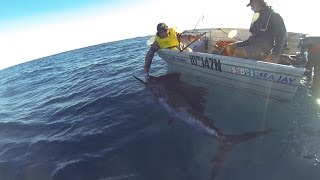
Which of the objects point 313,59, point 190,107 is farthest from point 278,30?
point 190,107

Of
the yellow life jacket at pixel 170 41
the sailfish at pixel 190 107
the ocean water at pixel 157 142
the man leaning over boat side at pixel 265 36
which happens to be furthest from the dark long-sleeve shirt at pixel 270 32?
the yellow life jacket at pixel 170 41

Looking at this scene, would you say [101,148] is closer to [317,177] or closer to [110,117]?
[110,117]

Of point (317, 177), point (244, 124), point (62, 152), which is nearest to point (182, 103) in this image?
point (244, 124)

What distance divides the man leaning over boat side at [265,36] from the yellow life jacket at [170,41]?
133 inches

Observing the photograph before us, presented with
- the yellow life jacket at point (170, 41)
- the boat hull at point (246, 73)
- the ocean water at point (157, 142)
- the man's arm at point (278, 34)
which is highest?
the man's arm at point (278, 34)

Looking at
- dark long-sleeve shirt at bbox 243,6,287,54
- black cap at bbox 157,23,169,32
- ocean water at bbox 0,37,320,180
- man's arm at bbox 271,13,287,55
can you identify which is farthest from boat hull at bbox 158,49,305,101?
black cap at bbox 157,23,169,32

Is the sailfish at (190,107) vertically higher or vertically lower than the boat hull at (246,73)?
lower

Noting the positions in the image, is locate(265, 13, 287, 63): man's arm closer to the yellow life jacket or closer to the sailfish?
the sailfish

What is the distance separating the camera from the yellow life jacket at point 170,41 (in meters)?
11.4

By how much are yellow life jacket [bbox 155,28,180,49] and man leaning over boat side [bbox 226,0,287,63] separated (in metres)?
3.38

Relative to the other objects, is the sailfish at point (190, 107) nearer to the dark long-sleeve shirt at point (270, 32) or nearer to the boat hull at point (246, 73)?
the boat hull at point (246, 73)

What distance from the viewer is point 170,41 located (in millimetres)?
11383

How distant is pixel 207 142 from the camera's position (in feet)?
21.7

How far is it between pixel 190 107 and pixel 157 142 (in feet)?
6.13
